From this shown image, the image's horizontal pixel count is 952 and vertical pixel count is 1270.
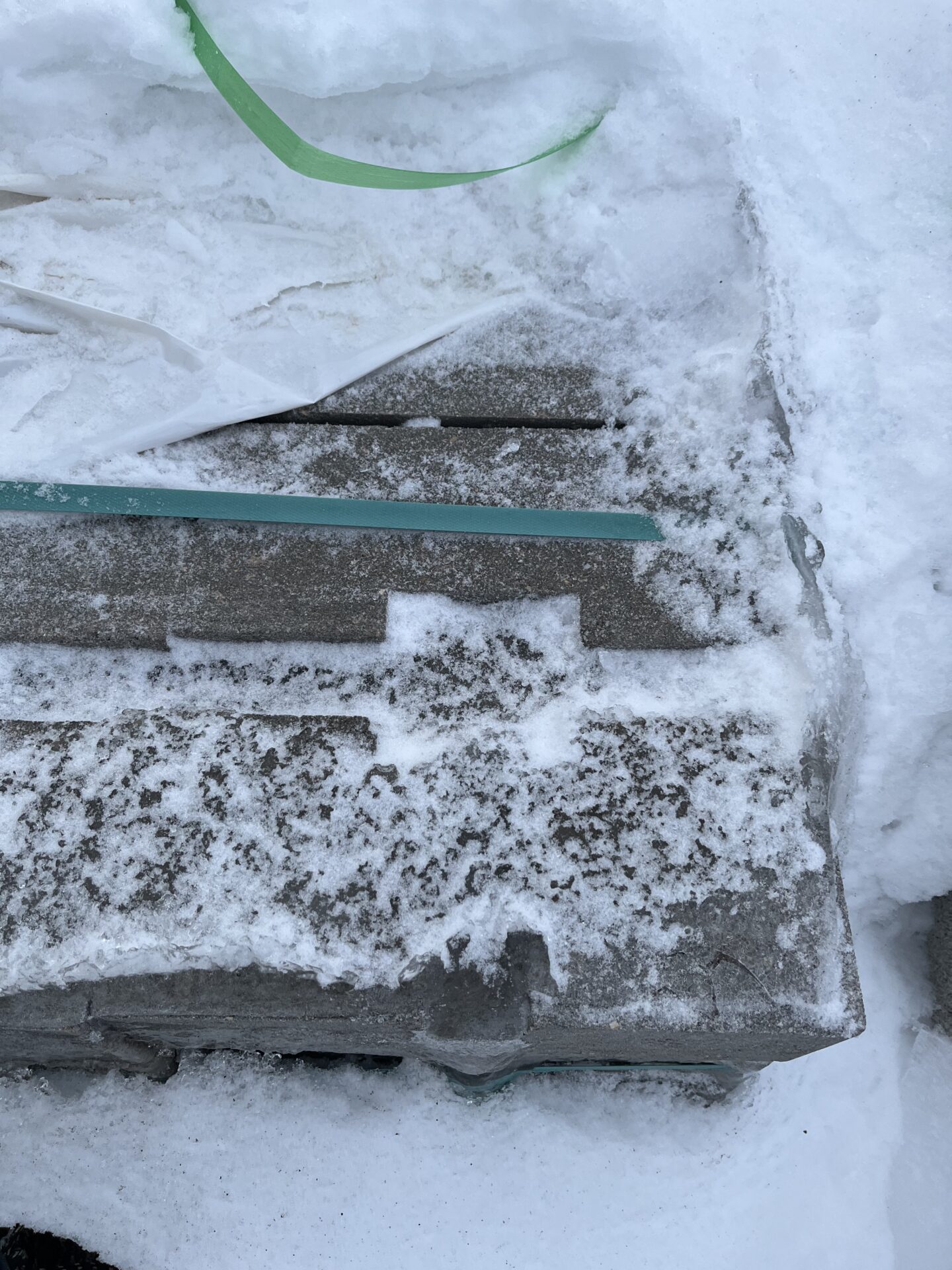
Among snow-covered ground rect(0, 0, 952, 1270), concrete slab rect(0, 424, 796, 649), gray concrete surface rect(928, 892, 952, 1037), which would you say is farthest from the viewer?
gray concrete surface rect(928, 892, 952, 1037)

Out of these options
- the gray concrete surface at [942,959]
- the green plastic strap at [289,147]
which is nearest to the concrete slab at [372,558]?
the green plastic strap at [289,147]

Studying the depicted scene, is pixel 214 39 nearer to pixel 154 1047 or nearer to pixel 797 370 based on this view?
pixel 797 370

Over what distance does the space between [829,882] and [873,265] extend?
1.15m

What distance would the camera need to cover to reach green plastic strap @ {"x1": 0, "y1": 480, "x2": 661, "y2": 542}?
4.61 ft

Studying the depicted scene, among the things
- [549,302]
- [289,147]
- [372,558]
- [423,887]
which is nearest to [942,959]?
[423,887]

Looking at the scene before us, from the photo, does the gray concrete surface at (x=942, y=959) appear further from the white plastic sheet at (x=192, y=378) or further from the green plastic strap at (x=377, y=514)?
the white plastic sheet at (x=192, y=378)

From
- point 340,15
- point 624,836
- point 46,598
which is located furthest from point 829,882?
point 340,15

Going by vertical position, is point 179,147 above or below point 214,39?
below

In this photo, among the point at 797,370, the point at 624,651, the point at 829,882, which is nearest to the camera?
the point at 829,882

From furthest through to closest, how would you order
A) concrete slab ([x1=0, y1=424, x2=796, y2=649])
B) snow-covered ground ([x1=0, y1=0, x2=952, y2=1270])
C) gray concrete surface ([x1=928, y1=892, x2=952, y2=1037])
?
1. gray concrete surface ([x1=928, y1=892, x2=952, y2=1037])
2. snow-covered ground ([x1=0, y1=0, x2=952, y2=1270])
3. concrete slab ([x1=0, y1=424, x2=796, y2=649])

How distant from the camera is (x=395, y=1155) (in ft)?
5.09

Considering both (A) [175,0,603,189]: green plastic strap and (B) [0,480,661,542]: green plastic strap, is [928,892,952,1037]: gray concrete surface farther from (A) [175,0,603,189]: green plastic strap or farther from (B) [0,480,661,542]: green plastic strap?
(A) [175,0,603,189]: green plastic strap

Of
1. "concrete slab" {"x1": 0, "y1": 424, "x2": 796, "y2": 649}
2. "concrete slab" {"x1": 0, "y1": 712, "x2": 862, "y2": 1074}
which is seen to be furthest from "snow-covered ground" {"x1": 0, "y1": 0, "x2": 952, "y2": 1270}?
"concrete slab" {"x1": 0, "y1": 712, "x2": 862, "y2": 1074}

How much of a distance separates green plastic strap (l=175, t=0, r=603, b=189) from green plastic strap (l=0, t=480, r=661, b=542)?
0.62 m
